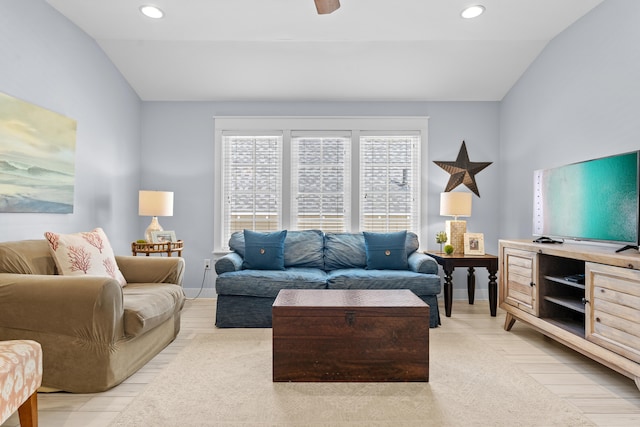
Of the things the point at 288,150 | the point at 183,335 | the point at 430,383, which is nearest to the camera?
the point at 430,383

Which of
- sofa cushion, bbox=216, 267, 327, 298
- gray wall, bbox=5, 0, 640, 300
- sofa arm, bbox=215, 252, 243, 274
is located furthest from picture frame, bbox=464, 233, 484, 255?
sofa arm, bbox=215, 252, 243, 274

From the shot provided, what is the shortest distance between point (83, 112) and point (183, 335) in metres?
2.23

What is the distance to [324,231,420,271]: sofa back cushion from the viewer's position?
4094 mm

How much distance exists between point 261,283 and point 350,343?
135 centimetres

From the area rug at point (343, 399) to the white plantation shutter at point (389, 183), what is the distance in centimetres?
207

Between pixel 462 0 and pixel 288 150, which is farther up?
pixel 462 0

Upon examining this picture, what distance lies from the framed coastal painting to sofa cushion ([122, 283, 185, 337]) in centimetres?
96

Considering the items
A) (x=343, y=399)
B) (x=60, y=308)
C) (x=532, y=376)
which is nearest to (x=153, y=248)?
(x=60, y=308)

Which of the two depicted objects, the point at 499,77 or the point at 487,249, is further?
the point at 487,249

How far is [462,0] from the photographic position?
311 cm

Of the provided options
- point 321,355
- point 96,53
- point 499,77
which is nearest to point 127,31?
point 96,53

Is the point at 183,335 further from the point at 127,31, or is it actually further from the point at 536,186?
the point at 536,186

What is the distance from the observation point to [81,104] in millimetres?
3521

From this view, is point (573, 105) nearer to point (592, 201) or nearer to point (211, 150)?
point (592, 201)
